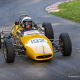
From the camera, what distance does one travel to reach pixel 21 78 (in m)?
6.62

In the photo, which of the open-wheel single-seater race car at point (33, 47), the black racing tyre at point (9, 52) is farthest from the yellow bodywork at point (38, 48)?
the black racing tyre at point (9, 52)

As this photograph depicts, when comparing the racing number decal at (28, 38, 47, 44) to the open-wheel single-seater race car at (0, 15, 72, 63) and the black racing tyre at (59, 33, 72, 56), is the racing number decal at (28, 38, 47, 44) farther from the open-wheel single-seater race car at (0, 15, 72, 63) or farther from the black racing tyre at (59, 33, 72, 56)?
the black racing tyre at (59, 33, 72, 56)

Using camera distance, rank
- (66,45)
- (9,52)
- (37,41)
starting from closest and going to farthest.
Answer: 1. (9,52)
2. (37,41)
3. (66,45)

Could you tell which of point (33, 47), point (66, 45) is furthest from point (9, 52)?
point (66, 45)

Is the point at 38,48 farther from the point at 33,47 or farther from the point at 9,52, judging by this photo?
the point at 9,52

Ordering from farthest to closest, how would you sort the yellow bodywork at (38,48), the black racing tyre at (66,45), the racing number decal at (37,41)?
the black racing tyre at (66,45) → the racing number decal at (37,41) → the yellow bodywork at (38,48)

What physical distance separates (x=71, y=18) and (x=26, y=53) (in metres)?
10.6

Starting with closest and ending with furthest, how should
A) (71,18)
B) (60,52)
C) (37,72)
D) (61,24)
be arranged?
(37,72), (60,52), (61,24), (71,18)

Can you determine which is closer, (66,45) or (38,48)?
(38,48)

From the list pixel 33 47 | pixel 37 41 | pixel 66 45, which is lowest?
pixel 66 45

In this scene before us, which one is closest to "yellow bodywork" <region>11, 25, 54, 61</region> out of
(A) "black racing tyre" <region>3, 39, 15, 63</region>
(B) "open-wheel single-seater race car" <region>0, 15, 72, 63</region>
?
(B) "open-wheel single-seater race car" <region>0, 15, 72, 63</region>

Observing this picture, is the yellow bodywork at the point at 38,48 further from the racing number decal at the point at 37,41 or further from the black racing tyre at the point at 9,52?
the black racing tyre at the point at 9,52

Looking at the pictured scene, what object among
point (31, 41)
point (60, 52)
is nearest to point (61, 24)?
point (60, 52)

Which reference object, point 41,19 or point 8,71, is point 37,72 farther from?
Answer: point 41,19
